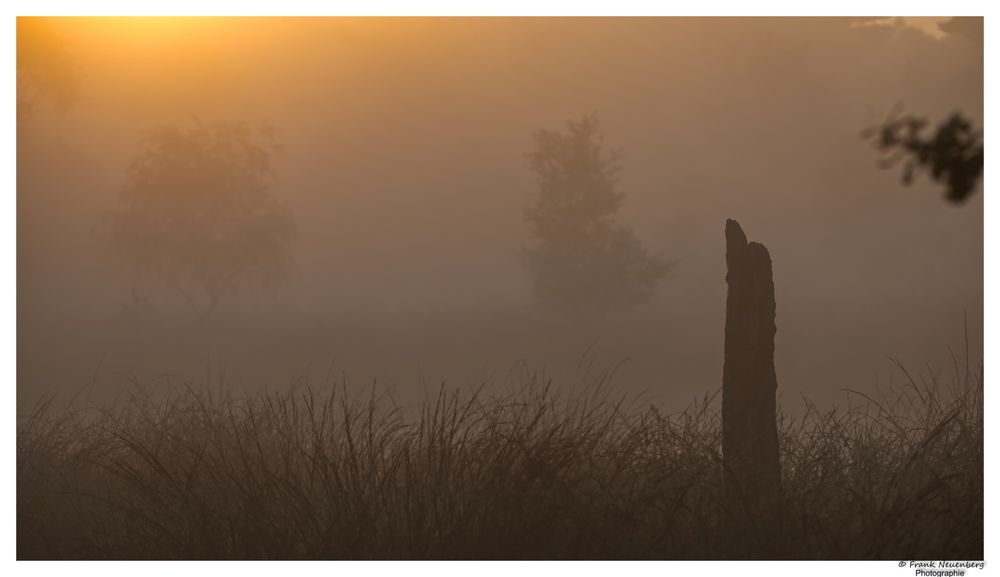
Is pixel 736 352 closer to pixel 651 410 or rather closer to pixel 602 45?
pixel 651 410

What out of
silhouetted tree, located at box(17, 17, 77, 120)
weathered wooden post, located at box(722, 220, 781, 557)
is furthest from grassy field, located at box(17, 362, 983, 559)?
silhouetted tree, located at box(17, 17, 77, 120)

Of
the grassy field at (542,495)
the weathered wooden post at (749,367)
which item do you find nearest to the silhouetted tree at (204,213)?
the grassy field at (542,495)

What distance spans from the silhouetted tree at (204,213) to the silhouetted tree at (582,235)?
936 centimetres

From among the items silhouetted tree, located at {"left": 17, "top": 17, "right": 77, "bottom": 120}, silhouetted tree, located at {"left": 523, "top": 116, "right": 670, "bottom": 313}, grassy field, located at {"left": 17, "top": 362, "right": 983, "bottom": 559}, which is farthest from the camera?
silhouetted tree, located at {"left": 523, "top": 116, "right": 670, "bottom": 313}

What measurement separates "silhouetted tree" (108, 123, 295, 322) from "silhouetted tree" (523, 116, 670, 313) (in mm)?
9356

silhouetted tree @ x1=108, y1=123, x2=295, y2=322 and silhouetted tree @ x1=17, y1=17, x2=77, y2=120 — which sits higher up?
silhouetted tree @ x1=108, y1=123, x2=295, y2=322

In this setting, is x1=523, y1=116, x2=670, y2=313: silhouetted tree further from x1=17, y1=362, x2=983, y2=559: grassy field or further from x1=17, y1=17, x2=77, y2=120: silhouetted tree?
x1=17, y1=362, x2=983, y2=559: grassy field

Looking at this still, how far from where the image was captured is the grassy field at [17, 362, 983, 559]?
18.9 feet

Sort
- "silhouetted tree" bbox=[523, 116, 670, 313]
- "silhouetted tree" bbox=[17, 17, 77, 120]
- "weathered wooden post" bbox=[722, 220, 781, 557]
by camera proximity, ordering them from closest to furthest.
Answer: "weathered wooden post" bbox=[722, 220, 781, 557]
"silhouetted tree" bbox=[17, 17, 77, 120]
"silhouetted tree" bbox=[523, 116, 670, 313]

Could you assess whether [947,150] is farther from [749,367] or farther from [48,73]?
[48,73]

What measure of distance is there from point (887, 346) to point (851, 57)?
12.5m

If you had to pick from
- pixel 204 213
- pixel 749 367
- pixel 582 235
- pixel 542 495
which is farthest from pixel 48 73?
pixel 582 235

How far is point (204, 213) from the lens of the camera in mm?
34625
